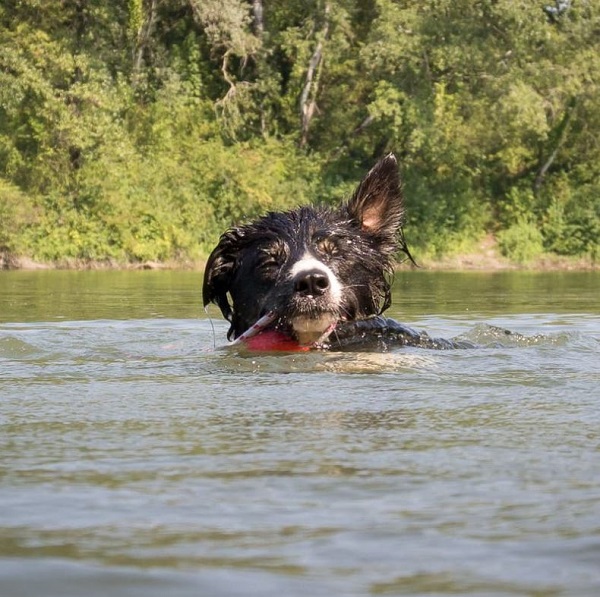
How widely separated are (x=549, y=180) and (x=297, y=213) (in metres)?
37.7

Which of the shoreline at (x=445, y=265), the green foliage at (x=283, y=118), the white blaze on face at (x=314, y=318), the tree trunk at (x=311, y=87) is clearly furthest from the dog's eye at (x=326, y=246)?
the tree trunk at (x=311, y=87)

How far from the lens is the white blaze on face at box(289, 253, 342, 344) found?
7445 millimetres

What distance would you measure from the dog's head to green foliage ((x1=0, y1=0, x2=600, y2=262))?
28.0 metres

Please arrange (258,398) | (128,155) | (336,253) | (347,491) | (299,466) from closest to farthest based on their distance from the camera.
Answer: (347,491) → (299,466) → (258,398) → (336,253) → (128,155)

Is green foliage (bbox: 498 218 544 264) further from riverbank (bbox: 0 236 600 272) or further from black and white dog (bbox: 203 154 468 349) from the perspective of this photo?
black and white dog (bbox: 203 154 468 349)

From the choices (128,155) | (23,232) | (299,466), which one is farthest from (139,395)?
(128,155)

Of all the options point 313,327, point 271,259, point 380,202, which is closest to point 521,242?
point 380,202

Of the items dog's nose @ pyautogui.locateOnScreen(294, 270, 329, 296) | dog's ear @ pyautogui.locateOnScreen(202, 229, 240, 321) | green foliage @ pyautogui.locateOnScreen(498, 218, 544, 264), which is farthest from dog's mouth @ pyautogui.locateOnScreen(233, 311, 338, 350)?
green foliage @ pyautogui.locateOnScreen(498, 218, 544, 264)

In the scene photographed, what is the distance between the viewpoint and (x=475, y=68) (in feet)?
132

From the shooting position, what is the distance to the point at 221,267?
8.35 metres

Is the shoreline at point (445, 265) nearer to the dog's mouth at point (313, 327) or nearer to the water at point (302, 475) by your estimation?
the dog's mouth at point (313, 327)

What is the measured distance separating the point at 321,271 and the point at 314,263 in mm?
187

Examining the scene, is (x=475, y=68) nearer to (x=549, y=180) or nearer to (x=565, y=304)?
(x=549, y=180)

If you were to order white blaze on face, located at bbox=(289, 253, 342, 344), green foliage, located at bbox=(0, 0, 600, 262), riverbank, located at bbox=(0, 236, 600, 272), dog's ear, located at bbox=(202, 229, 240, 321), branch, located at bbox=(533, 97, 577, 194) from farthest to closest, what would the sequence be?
branch, located at bbox=(533, 97, 577, 194) < green foliage, located at bbox=(0, 0, 600, 262) < riverbank, located at bbox=(0, 236, 600, 272) < dog's ear, located at bbox=(202, 229, 240, 321) < white blaze on face, located at bbox=(289, 253, 342, 344)
